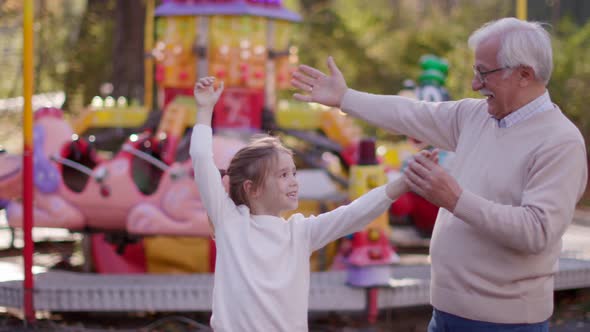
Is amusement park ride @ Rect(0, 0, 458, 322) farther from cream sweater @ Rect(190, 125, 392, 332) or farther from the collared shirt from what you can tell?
the collared shirt

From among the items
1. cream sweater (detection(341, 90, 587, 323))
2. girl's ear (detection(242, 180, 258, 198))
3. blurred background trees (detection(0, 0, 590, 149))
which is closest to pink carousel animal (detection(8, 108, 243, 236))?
blurred background trees (detection(0, 0, 590, 149))

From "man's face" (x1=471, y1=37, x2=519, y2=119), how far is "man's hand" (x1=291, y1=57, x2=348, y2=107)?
48 cm

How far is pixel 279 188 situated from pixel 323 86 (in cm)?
47

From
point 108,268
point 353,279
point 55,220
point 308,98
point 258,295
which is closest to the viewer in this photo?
point 258,295

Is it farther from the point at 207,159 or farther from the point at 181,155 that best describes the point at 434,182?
the point at 181,155

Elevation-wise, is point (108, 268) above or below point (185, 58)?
below

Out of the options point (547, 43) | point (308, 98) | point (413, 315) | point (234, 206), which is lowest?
point (413, 315)


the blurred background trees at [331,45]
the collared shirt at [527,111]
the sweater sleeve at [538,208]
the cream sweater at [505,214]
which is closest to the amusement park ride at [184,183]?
the blurred background trees at [331,45]

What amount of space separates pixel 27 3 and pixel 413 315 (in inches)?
126

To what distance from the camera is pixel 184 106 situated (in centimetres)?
701

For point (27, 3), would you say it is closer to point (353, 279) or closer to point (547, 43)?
point (353, 279)

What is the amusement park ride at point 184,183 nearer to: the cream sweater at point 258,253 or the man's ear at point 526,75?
the cream sweater at point 258,253

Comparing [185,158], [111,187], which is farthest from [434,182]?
[185,158]

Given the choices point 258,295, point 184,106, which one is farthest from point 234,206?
point 184,106
